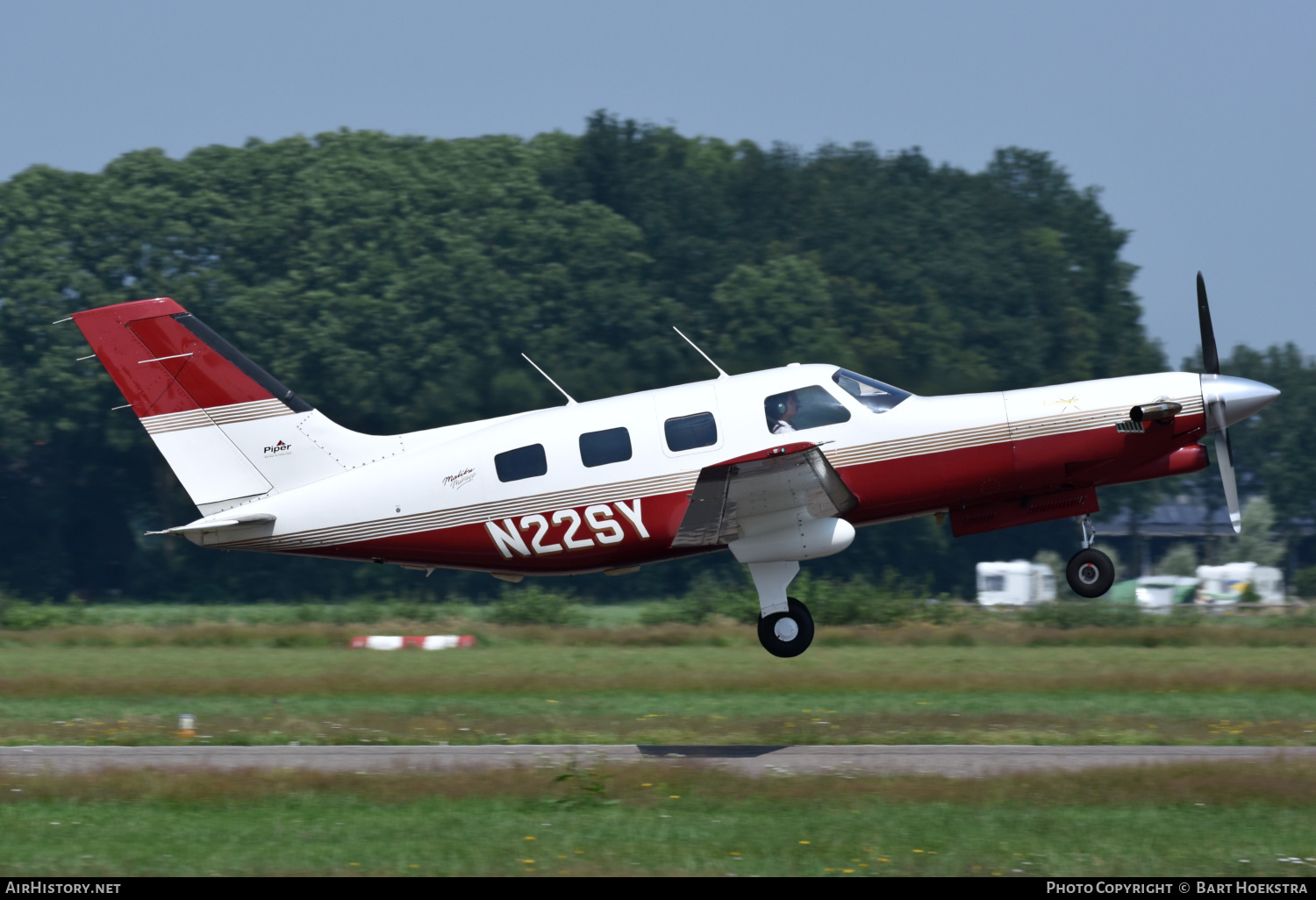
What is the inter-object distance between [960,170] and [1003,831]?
217 feet

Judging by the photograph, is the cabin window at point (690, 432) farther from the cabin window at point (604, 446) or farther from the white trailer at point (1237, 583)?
the white trailer at point (1237, 583)

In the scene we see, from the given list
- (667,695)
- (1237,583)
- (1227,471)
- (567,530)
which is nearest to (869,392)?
(567,530)

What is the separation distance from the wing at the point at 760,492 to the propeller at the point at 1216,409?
12.7 ft

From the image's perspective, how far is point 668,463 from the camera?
49.7 feet

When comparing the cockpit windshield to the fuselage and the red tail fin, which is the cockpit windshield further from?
the red tail fin

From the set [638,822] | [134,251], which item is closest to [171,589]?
[134,251]

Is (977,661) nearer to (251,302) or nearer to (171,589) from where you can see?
(171,589)

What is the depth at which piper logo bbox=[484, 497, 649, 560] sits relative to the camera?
15.4 m

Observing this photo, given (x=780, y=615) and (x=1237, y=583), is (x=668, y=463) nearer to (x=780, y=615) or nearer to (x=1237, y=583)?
(x=780, y=615)

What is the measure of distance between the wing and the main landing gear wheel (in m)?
1.04

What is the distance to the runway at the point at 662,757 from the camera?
14.2 m

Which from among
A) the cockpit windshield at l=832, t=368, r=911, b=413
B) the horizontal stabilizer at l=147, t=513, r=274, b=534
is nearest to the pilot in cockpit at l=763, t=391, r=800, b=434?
the cockpit windshield at l=832, t=368, r=911, b=413

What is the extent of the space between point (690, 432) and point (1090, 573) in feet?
15.6

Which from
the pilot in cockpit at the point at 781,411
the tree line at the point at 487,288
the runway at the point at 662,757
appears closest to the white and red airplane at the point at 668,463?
the pilot in cockpit at the point at 781,411
